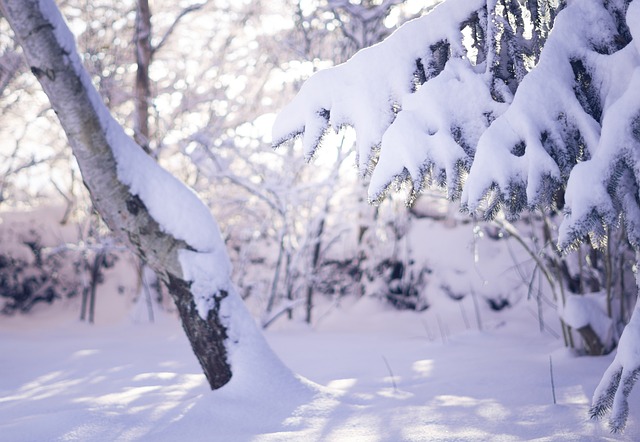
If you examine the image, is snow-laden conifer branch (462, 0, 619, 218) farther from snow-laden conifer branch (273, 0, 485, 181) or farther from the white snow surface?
the white snow surface

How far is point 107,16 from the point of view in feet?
32.7

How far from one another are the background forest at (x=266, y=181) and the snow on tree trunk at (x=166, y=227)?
4086 mm

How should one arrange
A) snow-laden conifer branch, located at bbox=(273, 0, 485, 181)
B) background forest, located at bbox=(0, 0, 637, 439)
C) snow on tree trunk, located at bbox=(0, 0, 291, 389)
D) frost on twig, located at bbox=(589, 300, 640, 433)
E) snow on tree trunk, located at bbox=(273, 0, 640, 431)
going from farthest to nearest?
background forest, located at bbox=(0, 0, 637, 439) → snow on tree trunk, located at bbox=(0, 0, 291, 389) → snow-laden conifer branch, located at bbox=(273, 0, 485, 181) → frost on twig, located at bbox=(589, 300, 640, 433) → snow on tree trunk, located at bbox=(273, 0, 640, 431)

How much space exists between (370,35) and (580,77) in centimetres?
631

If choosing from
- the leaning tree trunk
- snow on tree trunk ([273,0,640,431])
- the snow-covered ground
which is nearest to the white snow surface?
the snow-covered ground

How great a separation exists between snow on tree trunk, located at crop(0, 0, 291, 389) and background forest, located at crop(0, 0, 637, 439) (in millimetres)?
4086

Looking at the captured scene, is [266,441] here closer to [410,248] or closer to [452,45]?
[452,45]

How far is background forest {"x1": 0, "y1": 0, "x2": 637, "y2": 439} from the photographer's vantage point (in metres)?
8.07

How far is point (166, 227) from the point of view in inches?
126

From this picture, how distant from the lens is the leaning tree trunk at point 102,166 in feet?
9.46

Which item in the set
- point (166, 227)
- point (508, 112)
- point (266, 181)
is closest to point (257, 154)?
point (266, 181)

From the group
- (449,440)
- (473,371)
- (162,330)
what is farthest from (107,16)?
(449,440)

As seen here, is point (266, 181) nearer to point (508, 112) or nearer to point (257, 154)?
point (257, 154)

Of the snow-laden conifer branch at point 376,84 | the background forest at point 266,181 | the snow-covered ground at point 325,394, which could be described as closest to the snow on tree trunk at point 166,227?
the snow-covered ground at point 325,394
